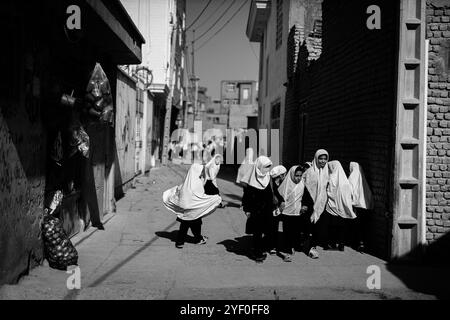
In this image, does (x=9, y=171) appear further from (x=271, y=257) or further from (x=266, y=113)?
(x=266, y=113)

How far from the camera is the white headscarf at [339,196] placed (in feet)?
24.4

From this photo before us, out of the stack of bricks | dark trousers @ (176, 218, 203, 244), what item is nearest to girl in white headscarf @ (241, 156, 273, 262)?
dark trousers @ (176, 218, 203, 244)

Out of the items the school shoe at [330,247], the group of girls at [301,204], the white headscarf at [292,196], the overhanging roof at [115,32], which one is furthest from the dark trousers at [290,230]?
the overhanging roof at [115,32]

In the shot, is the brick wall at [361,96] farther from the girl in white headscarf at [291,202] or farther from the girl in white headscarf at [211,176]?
the girl in white headscarf at [211,176]

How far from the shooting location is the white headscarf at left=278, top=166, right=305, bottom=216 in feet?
23.3

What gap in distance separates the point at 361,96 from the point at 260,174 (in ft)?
8.66

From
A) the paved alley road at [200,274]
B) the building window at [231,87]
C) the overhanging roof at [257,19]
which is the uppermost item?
the building window at [231,87]

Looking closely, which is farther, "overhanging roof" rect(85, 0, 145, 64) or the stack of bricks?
the stack of bricks

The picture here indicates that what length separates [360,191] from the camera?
297 inches

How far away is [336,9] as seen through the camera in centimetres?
970

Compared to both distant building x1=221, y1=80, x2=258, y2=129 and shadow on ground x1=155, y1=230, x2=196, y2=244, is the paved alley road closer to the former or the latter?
shadow on ground x1=155, y1=230, x2=196, y2=244

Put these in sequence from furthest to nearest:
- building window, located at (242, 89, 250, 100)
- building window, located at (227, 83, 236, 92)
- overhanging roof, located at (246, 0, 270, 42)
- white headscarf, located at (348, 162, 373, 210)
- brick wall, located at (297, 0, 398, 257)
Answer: building window, located at (227, 83, 236, 92) → building window, located at (242, 89, 250, 100) → overhanging roof, located at (246, 0, 270, 42) → white headscarf, located at (348, 162, 373, 210) → brick wall, located at (297, 0, 398, 257)

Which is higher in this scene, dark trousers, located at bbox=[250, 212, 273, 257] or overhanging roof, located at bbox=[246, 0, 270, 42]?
overhanging roof, located at bbox=[246, 0, 270, 42]
